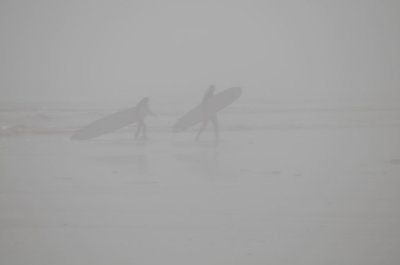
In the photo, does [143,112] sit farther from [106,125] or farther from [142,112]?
[106,125]

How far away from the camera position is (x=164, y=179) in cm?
1077

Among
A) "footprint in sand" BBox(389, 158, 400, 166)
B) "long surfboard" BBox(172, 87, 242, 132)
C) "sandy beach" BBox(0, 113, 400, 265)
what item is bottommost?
"long surfboard" BBox(172, 87, 242, 132)

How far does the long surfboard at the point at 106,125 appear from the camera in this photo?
18.0m

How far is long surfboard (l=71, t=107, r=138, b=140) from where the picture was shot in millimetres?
17953

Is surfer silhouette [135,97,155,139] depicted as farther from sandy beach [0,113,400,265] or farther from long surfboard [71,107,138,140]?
sandy beach [0,113,400,265]

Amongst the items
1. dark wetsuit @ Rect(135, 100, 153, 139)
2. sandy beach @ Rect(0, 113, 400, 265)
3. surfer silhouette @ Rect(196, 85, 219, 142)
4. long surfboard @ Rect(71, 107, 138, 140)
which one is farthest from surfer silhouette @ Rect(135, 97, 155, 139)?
sandy beach @ Rect(0, 113, 400, 265)

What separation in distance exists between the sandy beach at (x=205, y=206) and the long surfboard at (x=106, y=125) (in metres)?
3.12

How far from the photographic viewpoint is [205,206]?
27.9ft

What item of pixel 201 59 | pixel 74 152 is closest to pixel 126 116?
pixel 74 152

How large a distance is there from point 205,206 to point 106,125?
10613 mm

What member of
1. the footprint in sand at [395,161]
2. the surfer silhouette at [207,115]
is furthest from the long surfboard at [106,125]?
the footprint in sand at [395,161]

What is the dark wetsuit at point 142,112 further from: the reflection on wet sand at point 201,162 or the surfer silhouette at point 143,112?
the reflection on wet sand at point 201,162

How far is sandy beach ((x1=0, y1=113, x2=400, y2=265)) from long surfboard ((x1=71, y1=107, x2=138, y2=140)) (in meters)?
3.12

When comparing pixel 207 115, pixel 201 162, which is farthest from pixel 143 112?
pixel 201 162
